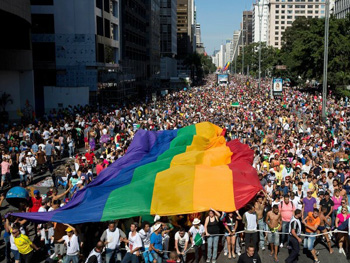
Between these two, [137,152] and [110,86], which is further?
[110,86]

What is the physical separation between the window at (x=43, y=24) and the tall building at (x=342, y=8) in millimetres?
76027

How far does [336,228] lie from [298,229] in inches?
44.9

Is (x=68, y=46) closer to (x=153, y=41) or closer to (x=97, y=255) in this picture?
(x=97, y=255)

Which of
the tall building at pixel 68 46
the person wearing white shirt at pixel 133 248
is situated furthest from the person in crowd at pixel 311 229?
the tall building at pixel 68 46

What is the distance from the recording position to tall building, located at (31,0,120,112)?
48.6 m

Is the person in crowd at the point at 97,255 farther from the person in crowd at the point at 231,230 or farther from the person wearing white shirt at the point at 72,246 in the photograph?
the person in crowd at the point at 231,230

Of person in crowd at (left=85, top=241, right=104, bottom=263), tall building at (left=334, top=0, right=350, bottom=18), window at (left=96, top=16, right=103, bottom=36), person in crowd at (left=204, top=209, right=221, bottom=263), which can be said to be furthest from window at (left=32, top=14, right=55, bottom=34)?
tall building at (left=334, top=0, right=350, bottom=18)

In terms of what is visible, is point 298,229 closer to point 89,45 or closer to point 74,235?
point 74,235

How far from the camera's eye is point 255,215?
36.1ft

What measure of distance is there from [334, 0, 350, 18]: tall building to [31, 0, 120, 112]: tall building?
7373 cm

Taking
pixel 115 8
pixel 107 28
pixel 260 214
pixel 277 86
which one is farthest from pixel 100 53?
pixel 260 214

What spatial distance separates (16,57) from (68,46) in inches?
410

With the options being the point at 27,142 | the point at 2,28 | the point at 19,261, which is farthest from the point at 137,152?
the point at 2,28

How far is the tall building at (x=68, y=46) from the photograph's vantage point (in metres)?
48.6
